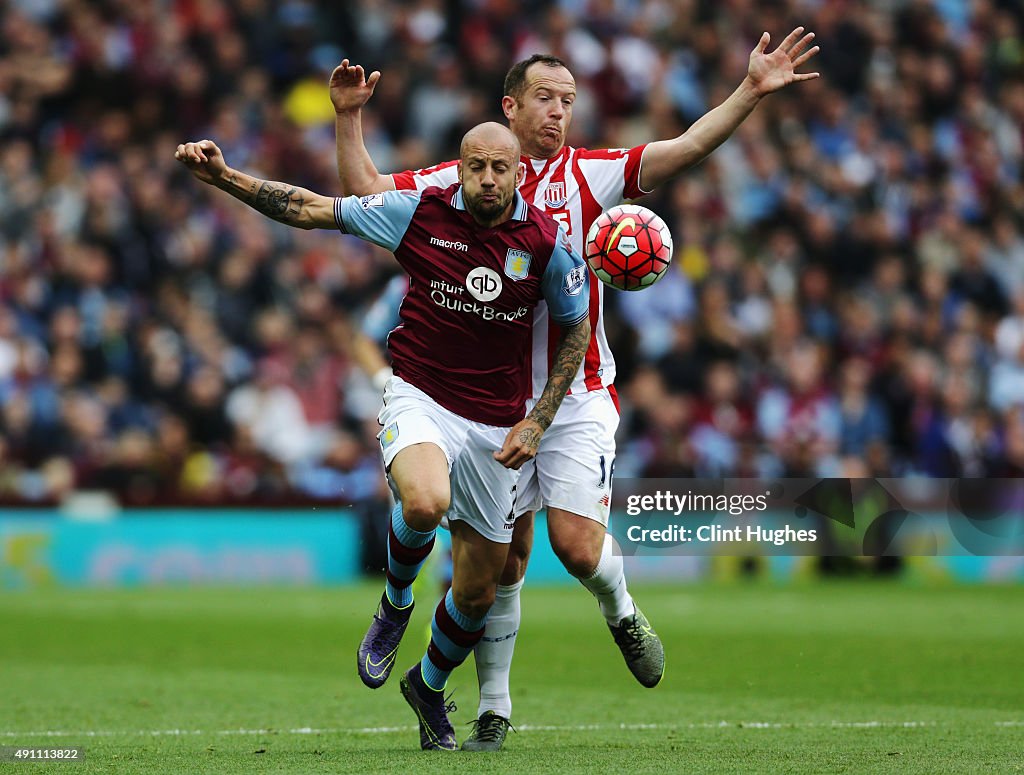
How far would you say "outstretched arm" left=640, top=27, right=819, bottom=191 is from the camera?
754cm

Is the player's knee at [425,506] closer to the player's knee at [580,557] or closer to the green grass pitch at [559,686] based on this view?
the player's knee at [580,557]

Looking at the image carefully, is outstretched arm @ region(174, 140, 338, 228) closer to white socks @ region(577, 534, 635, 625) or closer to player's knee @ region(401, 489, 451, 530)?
player's knee @ region(401, 489, 451, 530)

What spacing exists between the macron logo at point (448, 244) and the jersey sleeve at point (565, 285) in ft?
1.24

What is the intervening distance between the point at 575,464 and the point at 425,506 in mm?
943

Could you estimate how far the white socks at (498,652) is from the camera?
765 centimetres

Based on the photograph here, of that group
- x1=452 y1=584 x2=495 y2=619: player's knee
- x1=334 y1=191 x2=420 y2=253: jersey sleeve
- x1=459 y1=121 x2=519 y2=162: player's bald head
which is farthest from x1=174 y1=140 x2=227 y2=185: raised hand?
x1=452 y1=584 x2=495 y2=619: player's knee

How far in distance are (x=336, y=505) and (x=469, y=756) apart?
10919mm

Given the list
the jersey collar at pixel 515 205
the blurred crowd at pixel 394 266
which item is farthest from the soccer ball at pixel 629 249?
the blurred crowd at pixel 394 266

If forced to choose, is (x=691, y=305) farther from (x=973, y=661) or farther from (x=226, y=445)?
(x=973, y=661)

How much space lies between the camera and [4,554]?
56.8ft

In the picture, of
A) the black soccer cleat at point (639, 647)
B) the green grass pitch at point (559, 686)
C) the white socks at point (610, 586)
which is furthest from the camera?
the black soccer cleat at point (639, 647)

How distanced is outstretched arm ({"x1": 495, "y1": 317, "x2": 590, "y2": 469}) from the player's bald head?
86 cm

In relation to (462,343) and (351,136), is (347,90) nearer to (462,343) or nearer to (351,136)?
(351,136)

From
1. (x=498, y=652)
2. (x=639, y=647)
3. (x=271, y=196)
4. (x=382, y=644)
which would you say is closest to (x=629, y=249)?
(x=271, y=196)
